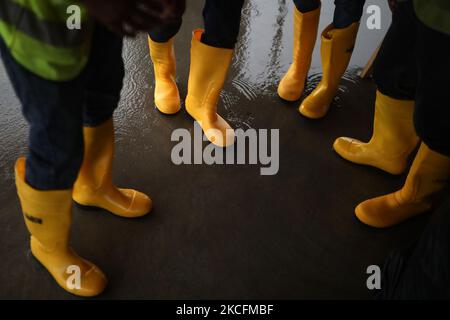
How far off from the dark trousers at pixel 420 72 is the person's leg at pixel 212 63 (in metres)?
0.45

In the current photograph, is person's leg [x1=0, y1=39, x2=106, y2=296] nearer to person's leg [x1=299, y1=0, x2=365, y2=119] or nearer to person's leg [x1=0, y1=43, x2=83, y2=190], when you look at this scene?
person's leg [x1=0, y1=43, x2=83, y2=190]

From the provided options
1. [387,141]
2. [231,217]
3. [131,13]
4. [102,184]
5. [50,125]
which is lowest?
[231,217]

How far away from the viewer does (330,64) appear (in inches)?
62.5

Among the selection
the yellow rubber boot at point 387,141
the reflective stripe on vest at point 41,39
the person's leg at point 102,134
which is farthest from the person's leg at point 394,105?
the reflective stripe on vest at point 41,39

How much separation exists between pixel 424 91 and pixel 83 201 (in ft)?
3.13

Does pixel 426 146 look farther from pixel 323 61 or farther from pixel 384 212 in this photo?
pixel 323 61

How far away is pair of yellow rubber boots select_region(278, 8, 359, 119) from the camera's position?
5.02ft

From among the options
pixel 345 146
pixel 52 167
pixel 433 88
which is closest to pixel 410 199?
pixel 345 146

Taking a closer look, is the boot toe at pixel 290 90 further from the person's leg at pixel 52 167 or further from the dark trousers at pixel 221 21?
the person's leg at pixel 52 167

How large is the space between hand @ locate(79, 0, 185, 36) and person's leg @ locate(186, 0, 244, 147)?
26.5 inches

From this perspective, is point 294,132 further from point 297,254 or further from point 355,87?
point 297,254

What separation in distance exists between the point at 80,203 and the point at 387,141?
3.22 ft

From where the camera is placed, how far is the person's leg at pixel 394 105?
1.22m

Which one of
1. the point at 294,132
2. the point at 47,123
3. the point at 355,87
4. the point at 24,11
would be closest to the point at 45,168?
the point at 47,123
